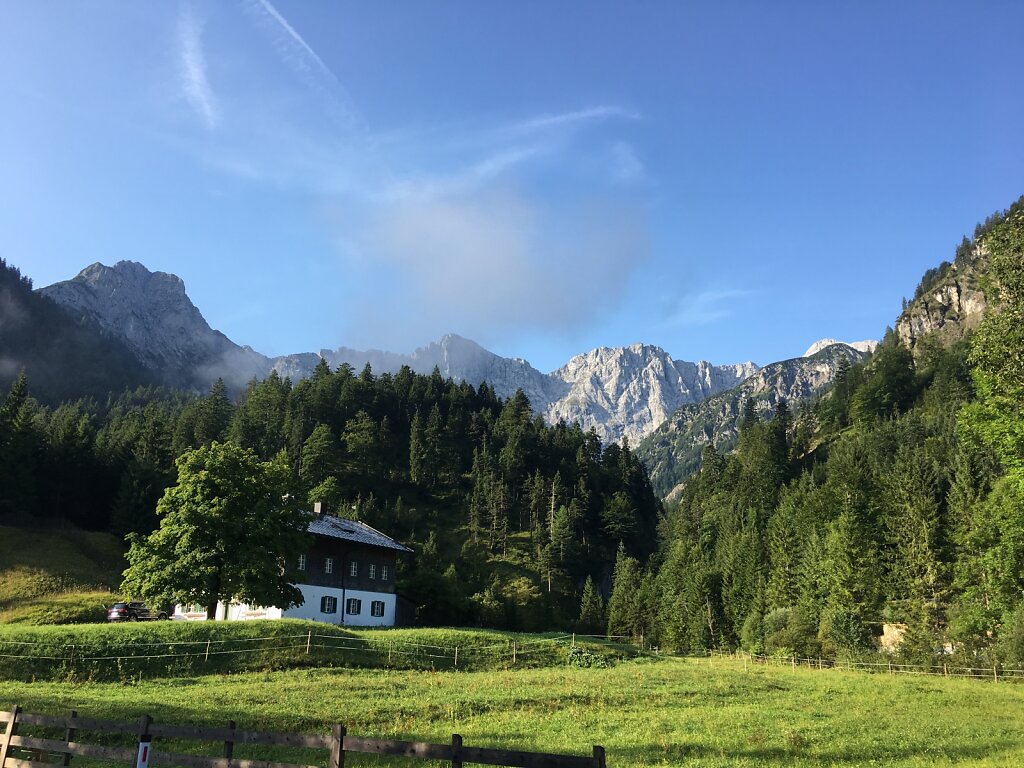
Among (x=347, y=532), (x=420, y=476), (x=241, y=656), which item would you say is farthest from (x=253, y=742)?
(x=420, y=476)

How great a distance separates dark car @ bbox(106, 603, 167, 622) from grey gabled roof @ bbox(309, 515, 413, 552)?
47.7 feet

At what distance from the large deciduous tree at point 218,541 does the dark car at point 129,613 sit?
22.0ft

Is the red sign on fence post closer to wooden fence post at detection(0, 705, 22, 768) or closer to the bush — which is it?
wooden fence post at detection(0, 705, 22, 768)

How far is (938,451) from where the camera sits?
10344cm

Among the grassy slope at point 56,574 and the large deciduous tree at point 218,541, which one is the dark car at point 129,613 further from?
the large deciduous tree at point 218,541

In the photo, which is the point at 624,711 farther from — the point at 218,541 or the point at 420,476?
the point at 420,476

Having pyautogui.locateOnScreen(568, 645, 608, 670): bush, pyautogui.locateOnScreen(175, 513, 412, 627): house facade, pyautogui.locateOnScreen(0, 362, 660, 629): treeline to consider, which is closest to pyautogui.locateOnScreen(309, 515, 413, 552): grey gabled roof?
pyautogui.locateOnScreen(175, 513, 412, 627): house facade

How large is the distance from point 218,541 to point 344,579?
23198mm

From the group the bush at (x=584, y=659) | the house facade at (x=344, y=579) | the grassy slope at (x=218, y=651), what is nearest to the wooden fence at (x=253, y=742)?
the grassy slope at (x=218, y=651)

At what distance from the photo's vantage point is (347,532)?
227ft

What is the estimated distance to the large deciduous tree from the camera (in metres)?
44.7

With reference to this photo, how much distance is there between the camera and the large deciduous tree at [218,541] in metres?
44.7

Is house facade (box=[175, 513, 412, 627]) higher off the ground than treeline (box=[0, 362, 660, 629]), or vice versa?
treeline (box=[0, 362, 660, 629])

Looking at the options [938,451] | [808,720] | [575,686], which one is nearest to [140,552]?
[575,686]
